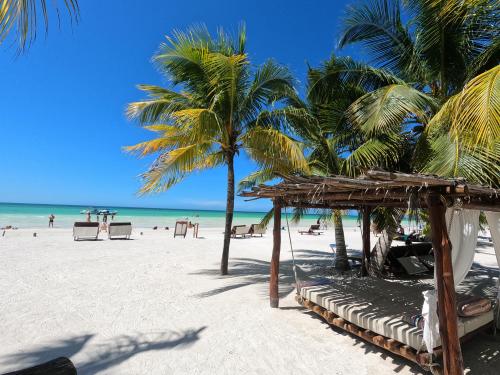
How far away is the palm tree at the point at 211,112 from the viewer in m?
7.09

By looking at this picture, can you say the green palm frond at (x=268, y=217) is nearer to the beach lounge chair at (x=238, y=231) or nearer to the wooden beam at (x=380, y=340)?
the wooden beam at (x=380, y=340)

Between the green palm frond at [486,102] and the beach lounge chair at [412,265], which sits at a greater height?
the green palm frond at [486,102]

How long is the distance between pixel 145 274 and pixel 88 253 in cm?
428

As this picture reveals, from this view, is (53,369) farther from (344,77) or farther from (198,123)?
(344,77)

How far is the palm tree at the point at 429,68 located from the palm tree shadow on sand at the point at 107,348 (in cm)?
473

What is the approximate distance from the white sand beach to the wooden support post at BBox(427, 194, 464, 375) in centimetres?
61

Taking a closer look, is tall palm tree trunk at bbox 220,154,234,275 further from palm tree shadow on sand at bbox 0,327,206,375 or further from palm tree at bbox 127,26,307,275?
palm tree shadow on sand at bbox 0,327,206,375

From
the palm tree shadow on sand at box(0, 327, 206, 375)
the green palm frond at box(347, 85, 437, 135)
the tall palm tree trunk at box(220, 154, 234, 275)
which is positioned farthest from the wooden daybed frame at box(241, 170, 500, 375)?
the tall palm tree trunk at box(220, 154, 234, 275)

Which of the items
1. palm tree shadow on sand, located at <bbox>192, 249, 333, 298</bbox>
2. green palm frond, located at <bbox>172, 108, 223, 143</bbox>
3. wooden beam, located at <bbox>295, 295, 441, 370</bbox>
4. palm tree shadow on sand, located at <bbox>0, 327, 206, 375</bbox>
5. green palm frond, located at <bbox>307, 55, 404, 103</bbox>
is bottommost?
palm tree shadow on sand, located at <bbox>0, 327, 206, 375</bbox>

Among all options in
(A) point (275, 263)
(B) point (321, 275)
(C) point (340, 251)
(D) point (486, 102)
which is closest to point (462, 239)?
(D) point (486, 102)

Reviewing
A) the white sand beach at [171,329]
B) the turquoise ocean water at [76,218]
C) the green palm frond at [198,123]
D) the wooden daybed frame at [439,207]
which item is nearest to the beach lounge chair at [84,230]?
the white sand beach at [171,329]

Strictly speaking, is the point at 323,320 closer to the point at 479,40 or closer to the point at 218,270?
the point at 218,270

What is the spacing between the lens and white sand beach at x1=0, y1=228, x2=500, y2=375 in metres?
3.62

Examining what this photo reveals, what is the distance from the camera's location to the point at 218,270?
29.9 ft
